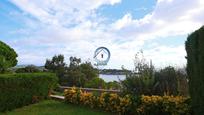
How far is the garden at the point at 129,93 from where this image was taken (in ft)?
31.3

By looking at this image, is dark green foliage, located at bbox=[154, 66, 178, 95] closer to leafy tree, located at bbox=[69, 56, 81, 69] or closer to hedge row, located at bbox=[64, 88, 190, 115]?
hedge row, located at bbox=[64, 88, 190, 115]

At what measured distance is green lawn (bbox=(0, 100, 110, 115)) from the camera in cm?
1313

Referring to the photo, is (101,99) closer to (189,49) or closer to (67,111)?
(67,111)

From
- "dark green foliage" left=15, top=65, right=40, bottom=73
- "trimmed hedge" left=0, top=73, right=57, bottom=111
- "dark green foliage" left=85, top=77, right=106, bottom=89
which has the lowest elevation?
"trimmed hedge" left=0, top=73, right=57, bottom=111

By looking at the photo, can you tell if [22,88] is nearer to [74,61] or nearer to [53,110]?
[53,110]

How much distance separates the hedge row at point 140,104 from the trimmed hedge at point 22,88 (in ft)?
7.84

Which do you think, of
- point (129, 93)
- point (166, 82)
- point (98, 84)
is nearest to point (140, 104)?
point (129, 93)

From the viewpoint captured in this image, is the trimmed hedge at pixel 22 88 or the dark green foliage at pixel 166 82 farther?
the trimmed hedge at pixel 22 88

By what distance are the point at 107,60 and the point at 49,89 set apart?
7.36 meters

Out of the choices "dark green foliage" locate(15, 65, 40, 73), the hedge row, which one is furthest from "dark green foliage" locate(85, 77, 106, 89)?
the hedge row

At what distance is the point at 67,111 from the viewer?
1354 centimetres

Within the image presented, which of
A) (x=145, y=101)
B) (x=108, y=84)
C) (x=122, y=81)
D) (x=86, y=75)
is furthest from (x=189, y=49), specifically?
(x=86, y=75)

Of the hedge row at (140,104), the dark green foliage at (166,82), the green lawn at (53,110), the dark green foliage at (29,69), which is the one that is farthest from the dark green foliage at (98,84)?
the dark green foliage at (166,82)

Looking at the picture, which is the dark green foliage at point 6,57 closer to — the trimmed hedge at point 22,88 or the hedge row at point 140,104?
the trimmed hedge at point 22,88
